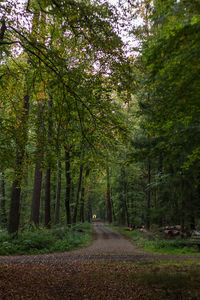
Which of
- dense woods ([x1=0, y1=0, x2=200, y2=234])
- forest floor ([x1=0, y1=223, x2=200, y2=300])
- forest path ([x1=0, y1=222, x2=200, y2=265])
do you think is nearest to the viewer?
dense woods ([x1=0, y1=0, x2=200, y2=234])

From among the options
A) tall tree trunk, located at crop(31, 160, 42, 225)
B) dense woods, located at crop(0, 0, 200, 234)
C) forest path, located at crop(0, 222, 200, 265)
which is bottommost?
forest path, located at crop(0, 222, 200, 265)

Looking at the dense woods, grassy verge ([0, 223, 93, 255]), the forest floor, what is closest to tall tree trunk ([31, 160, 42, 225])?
grassy verge ([0, 223, 93, 255])

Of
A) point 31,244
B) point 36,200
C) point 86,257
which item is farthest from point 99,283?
point 36,200

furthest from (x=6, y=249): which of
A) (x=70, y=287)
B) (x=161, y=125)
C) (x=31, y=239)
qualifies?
(x=161, y=125)

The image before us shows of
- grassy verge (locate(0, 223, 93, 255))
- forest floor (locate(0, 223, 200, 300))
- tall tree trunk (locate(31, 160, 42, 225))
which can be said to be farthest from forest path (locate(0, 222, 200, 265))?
tall tree trunk (locate(31, 160, 42, 225))

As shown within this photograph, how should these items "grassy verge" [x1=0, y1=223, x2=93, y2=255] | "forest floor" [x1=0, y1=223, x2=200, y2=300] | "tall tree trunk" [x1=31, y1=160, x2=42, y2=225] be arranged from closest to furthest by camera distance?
"forest floor" [x1=0, y1=223, x2=200, y2=300] < "grassy verge" [x1=0, y1=223, x2=93, y2=255] < "tall tree trunk" [x1=31, y1=160, x2=42, y2=225]

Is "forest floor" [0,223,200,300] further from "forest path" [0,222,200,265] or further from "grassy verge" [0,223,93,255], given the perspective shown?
"grassy verge" [0,223,93,255]

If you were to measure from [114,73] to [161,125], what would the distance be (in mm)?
1982

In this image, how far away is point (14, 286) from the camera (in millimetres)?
5012

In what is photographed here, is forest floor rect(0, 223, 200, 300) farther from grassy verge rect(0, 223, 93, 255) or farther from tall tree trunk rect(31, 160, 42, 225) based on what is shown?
tall tree trunk rect(31, 160, 42, 225)

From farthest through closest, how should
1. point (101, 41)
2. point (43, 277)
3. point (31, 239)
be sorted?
point (31, 239), point (43, 277), point (101, 41)

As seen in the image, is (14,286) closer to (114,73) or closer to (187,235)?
(114,73)

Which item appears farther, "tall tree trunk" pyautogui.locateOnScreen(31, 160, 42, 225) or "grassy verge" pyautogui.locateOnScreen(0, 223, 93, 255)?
"tall tree trunk" pyautogui.locateOnScreen(31, 160, 42, 225)

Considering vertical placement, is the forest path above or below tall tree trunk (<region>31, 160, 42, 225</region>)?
below
